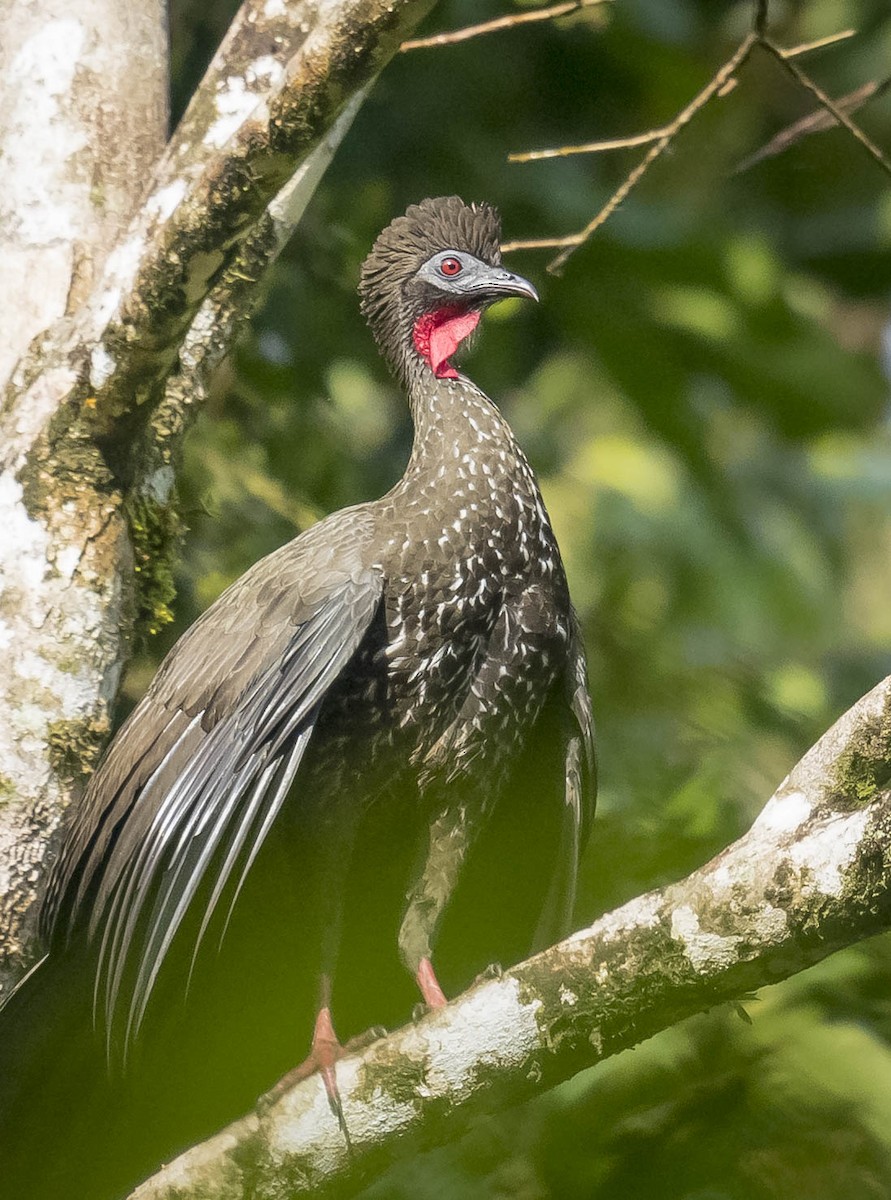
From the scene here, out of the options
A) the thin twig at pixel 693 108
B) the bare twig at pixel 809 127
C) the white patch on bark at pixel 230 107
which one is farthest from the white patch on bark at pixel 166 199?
the bare twig at pixel 809 127

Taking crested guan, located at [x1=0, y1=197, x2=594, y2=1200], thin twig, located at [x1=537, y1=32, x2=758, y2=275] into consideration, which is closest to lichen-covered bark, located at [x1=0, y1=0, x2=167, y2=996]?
crested guan, located at [x1=0, y1=197, x2=594, y2=1200]

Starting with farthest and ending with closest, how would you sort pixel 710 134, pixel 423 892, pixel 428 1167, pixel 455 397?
1. pixel 710 134
2. pixel 455 397
3. pixel 423 892
4. pixel 428 1167

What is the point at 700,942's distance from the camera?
8.58 ft

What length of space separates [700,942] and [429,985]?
3.72 feet

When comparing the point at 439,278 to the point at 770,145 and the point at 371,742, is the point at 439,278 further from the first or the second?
the point at 371,742

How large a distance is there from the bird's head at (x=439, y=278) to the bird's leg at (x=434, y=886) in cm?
122

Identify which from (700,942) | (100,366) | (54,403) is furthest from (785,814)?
(54,403)

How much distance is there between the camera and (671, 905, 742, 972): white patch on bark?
2.60 meters

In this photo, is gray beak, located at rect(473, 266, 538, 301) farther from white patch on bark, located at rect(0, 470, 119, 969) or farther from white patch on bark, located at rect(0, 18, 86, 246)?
white patch on bark, located at rect(0, 470, 119, 969)

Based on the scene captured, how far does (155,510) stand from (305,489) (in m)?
1.38

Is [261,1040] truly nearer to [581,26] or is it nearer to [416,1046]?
[416,1046]

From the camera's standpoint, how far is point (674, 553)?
5.09m

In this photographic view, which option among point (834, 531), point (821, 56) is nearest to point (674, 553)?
point (834, 531)

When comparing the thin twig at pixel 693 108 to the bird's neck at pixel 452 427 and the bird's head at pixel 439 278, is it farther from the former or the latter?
the bird's neck at pixel 452 427
